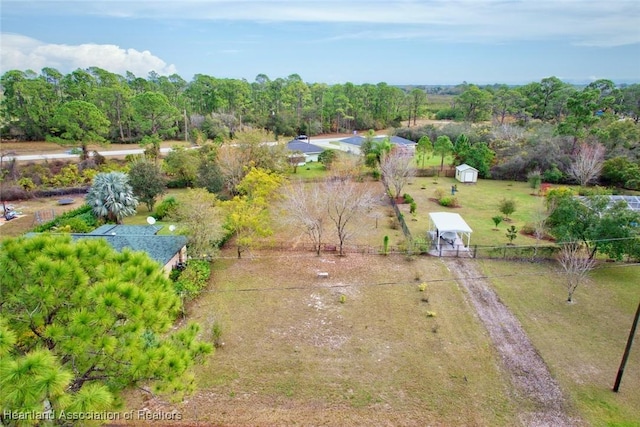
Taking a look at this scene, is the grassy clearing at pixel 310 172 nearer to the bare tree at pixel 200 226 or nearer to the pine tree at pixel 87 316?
the bare tree at pixel 200 226

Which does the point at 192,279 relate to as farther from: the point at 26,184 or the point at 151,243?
the point at 26,184

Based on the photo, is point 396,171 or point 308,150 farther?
point 308,150

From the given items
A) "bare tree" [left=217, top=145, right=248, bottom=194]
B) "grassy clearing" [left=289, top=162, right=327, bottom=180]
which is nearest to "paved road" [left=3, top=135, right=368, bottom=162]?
"grassy clearing" [left=289, top=162, right=327, bottom=180]

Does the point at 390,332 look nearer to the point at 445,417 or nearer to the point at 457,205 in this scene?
the point at 445,417

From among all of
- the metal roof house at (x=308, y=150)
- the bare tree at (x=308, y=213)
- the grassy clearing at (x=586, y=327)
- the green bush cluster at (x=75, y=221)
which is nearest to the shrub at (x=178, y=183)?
the green bush cluster at (x=75, y=221)

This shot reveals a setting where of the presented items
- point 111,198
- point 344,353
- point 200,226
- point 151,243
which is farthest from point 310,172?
point 344,353

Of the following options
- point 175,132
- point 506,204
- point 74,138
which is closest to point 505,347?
point 506,204
